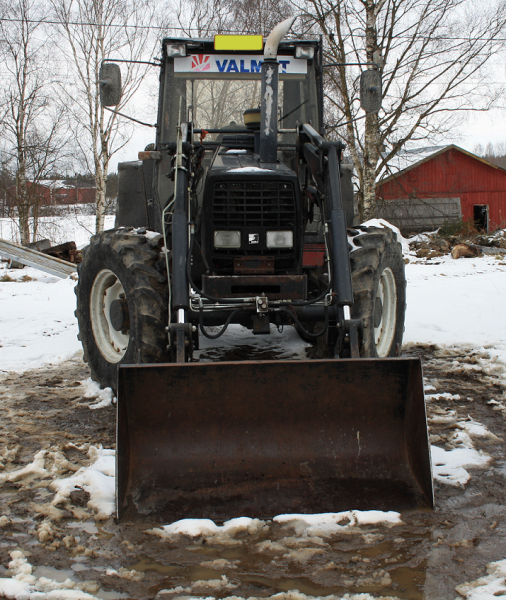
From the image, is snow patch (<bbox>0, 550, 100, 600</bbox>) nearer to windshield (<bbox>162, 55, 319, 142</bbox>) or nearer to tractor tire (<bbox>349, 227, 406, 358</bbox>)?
tractor tire (<bbox>349, 227, 406, 358</bbox>)

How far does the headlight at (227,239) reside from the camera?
3529 millimetres

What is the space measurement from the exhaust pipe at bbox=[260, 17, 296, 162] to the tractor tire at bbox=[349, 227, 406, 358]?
84cm

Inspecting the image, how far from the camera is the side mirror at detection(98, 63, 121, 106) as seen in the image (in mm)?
4207

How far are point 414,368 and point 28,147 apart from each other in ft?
61.9

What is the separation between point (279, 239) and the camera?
11.7 ft

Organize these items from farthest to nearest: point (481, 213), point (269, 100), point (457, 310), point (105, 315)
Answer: point (481, 213)
point (457, 310)
point (105, 315)
point (269, 100)

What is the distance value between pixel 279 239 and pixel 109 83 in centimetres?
181

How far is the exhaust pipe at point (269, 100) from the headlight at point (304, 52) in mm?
746

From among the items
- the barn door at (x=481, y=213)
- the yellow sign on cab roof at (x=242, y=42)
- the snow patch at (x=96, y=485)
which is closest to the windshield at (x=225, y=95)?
the yellow sign on cab roof at (x=242, y=42)

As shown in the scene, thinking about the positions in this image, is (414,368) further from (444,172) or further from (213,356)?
(444,172)

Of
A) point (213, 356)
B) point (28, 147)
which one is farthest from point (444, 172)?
point (213, 356)

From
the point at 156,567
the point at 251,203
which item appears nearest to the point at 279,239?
the point at 251,203

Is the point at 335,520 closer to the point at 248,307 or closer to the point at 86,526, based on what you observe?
the point at 86,526

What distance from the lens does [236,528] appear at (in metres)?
2.31
